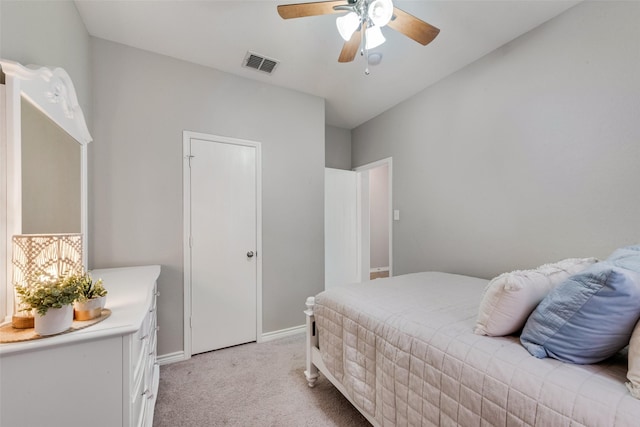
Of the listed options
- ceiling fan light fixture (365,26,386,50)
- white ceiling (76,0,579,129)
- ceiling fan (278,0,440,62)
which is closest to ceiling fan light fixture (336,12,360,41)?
ceiling fan (278,0,440,62)

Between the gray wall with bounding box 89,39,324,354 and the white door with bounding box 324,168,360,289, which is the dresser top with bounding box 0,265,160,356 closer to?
the gray wall with bounding box 89,39,324,354

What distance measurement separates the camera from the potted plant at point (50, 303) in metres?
0.83

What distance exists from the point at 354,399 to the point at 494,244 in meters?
1.70

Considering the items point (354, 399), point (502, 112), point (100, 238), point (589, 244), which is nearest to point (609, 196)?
point (589, 244)

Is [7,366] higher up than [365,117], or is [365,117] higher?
[365,117]

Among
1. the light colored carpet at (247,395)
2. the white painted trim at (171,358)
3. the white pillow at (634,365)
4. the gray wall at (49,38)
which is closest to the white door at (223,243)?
the white painted trim at (171,358)

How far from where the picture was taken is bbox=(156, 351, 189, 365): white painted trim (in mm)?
2228

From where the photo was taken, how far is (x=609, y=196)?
1.62m

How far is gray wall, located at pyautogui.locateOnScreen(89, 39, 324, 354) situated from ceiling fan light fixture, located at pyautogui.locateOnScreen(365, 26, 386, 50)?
1.33 m

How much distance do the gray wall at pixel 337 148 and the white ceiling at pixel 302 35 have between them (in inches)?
46.7

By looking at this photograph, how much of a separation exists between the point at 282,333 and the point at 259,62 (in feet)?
8.91

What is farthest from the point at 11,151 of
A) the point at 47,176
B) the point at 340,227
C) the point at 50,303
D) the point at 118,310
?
the point at 340,227

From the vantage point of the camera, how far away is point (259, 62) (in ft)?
7.80

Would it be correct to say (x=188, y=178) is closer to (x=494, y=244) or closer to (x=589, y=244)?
(x=494, y=244)
